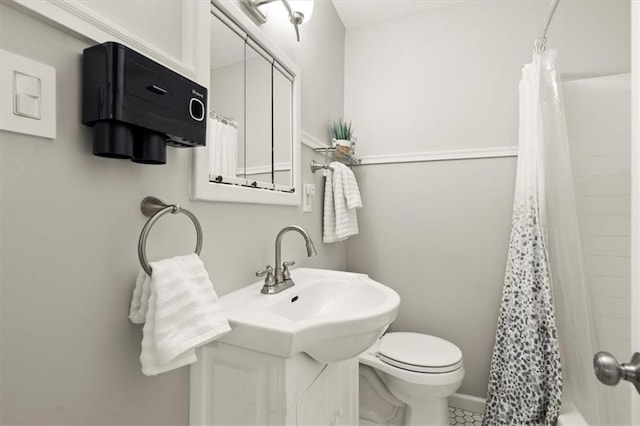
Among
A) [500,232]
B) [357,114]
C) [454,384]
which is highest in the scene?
[357,114]

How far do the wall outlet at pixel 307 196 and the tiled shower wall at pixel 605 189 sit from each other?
1317mm

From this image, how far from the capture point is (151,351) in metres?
0.57

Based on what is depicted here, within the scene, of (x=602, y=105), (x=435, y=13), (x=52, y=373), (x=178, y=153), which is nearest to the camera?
(x=52, y=373)

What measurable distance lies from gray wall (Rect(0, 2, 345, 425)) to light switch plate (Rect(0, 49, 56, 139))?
0.02 metres

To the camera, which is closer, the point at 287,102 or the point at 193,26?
the point at 193,26

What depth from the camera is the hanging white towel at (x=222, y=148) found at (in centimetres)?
86

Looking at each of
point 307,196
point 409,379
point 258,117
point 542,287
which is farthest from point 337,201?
point 542,287

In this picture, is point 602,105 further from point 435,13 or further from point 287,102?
point 287,102

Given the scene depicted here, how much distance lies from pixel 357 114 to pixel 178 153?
1520mm

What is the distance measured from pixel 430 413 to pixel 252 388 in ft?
3.70

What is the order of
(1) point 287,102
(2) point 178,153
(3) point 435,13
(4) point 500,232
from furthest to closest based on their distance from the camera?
(3) point 435,13, (4) point 500,232, (1) point 287,102, (2) point 178,153

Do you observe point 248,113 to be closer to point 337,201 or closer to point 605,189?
point 337,201

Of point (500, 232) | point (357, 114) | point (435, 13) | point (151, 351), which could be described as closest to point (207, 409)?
point (151, 351)

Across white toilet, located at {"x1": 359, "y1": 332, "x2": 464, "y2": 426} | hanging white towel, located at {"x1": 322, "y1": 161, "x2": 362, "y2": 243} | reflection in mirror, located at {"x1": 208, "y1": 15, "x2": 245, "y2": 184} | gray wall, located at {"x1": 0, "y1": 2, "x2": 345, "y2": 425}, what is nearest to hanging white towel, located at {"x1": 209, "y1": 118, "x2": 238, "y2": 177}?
reflection in mirror, located at {"x1": 208, "y1": 15, "x2": 245, "y2": 184}
